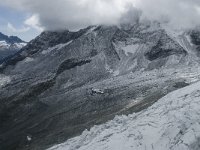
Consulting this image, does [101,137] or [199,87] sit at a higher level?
[199,87]

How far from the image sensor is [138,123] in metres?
62.6

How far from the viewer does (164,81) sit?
173m

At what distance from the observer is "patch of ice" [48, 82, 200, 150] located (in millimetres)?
51594

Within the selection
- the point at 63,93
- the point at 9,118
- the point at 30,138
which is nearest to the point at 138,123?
the point at 30,138

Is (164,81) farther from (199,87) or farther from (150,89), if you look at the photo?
(199,87)

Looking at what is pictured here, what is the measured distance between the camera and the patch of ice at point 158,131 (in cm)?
5159

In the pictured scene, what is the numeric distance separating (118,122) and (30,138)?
181ft

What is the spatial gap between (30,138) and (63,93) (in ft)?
240

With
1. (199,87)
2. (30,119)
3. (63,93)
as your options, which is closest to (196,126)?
(199,87)

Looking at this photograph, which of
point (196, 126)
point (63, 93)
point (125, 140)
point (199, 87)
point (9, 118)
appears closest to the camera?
point (196, 126)

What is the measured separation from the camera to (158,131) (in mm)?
56156

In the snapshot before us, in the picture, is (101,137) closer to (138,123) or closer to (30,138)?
(138,123)

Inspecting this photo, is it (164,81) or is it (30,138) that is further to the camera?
(164,81)

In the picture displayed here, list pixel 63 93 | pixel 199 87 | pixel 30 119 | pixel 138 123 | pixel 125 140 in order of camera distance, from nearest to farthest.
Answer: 1. pixel 125 140
2. pixel 138 123
3. pixel 199 87
4. pixel 30 119
5. pixel 63 93
